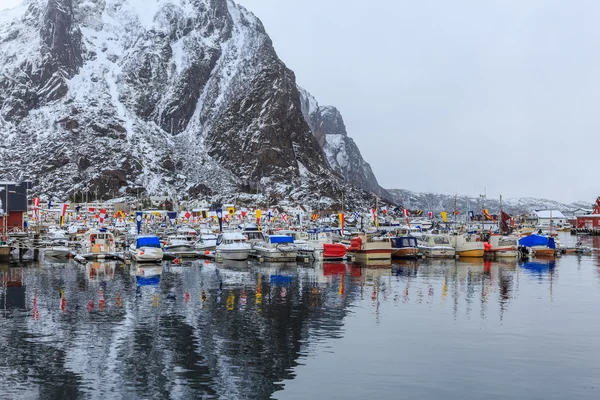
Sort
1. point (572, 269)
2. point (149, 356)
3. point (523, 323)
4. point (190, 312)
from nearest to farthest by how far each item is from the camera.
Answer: point (149, 356) < point (523, 323) < point (190, 312) < point (572, 269)

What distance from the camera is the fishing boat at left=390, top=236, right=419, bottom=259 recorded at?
286 feet

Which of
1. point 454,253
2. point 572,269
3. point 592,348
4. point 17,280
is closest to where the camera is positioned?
point 592,348

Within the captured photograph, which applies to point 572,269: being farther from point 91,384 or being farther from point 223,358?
point 91,384

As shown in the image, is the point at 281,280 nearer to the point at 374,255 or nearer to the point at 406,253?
the point at 374,255

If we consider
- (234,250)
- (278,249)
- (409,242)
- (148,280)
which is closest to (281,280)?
(148,280)

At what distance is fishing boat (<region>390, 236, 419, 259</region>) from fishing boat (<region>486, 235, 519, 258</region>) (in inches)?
436

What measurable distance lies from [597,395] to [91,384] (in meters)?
19.9

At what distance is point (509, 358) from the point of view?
29.8m

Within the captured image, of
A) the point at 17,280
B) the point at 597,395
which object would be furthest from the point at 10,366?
the point at 17,280

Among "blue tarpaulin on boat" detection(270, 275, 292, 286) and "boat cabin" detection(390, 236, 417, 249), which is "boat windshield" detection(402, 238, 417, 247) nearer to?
"boat cabin" detection(390, 236, 417, 249)

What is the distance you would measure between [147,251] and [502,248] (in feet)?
159

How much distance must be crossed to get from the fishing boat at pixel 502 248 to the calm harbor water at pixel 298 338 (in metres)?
26.4

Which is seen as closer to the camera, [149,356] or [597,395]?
[597,395]

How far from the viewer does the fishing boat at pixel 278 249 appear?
8131 centimetres
